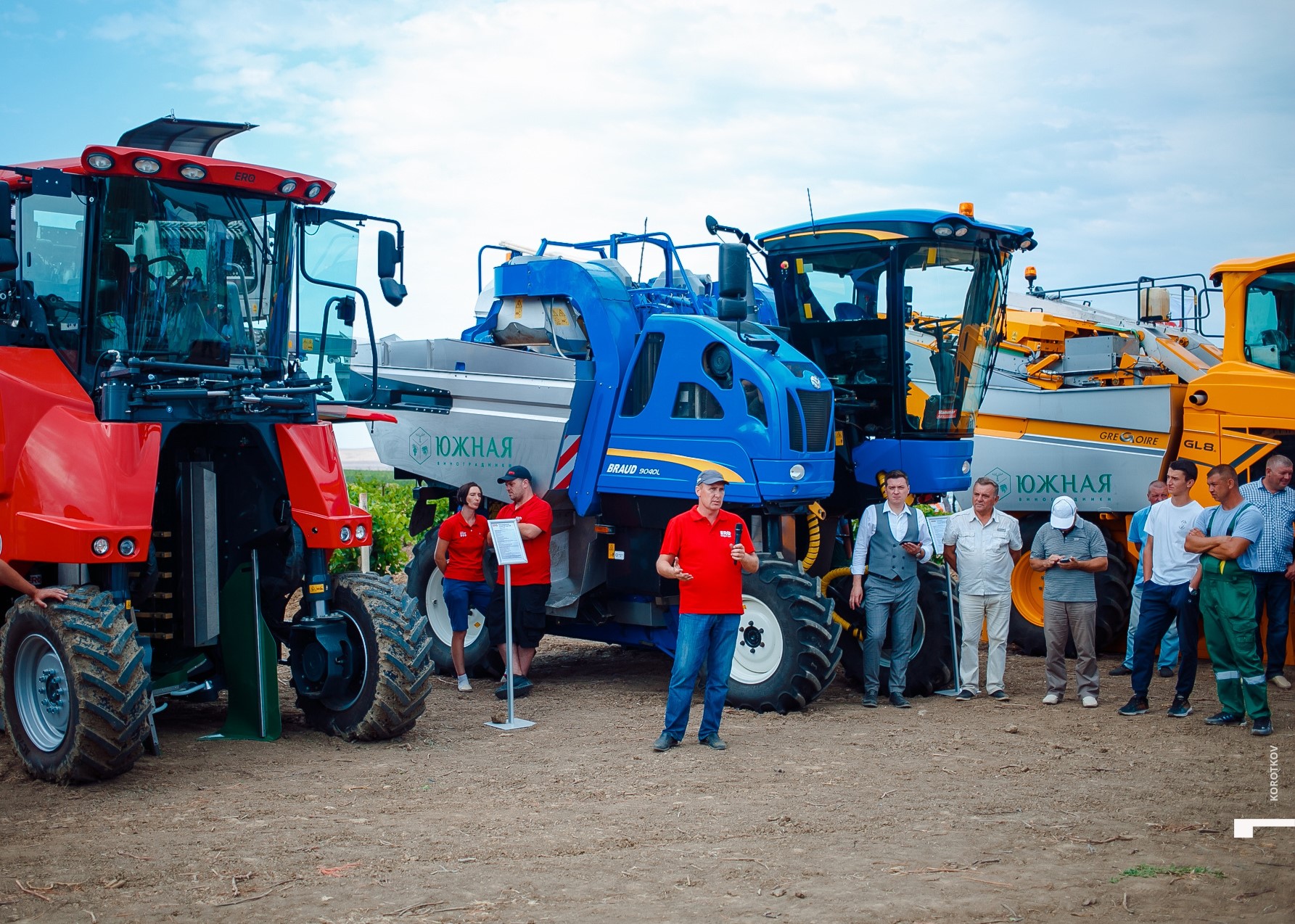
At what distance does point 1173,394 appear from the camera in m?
11.4

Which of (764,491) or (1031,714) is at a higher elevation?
(764,491)

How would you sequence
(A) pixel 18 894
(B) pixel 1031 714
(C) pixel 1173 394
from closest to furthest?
1. (A) pixel 18 894
2. (B) pixel 1031 714
3. (C) pixel 1173 394

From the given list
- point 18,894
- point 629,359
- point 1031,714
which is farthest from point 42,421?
point 1031,714

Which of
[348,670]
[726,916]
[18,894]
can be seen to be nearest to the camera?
[726,916]

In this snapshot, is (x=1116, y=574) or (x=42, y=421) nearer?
(x=42, y=421)

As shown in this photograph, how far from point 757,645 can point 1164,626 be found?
2808 mm

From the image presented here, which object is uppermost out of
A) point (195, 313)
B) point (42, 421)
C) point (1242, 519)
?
point (195, 313)

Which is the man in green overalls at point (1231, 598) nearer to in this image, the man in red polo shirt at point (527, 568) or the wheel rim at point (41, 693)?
the man in red polo shirt at point (527, 568)

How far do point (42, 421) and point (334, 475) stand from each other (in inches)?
68.5

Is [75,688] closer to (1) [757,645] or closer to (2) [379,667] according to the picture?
(2) [379,667]

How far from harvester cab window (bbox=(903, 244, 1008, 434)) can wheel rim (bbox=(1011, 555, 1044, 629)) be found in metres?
2.38

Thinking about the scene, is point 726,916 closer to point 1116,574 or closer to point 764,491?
point 764,491

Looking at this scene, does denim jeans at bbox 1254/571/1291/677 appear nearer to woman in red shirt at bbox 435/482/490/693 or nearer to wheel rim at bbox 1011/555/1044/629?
wheel rim at bbox 1011/555/1044/629

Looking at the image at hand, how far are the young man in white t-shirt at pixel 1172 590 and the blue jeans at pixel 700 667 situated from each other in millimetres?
2978
